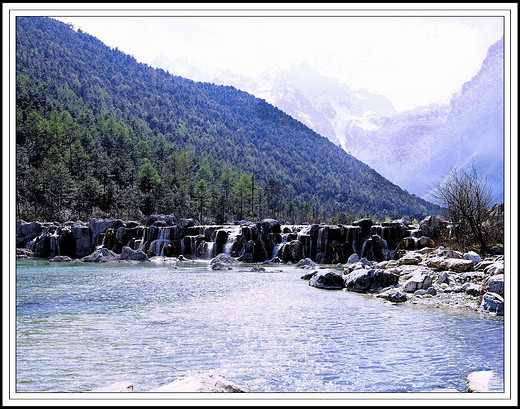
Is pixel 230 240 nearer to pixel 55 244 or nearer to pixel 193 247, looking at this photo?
pixel 193 247

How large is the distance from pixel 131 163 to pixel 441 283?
336 feet

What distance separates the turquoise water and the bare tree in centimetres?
957

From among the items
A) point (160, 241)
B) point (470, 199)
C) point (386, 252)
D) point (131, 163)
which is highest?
point (131, 163)

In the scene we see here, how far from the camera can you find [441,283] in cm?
1769

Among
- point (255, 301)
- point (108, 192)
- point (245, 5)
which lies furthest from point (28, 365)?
point (108, 192)

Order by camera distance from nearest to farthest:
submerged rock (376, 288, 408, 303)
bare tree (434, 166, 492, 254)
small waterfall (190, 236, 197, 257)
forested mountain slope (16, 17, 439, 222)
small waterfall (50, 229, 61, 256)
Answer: submerged rock (376, 288, 408, 303)
bare tree (434, 166, 492, 254)
small waterfall (190, 236, 197, 257)
small waterfall (50, 229, 61, 256)
forested mountain slope (16, 17, 439, 222)

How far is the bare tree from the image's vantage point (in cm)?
2302

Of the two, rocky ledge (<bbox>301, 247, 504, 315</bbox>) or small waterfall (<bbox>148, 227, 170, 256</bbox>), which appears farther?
small waterfall (<bbox>148, 227, 170, 256</bbox>)

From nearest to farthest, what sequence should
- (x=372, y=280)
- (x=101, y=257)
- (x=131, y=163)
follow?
(x=372, y=280)
(x=101, y=257)
(x=131, y=163)

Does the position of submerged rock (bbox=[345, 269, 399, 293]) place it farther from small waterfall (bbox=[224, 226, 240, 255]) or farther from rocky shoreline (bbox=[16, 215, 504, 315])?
small waterfall (bbox=[224, 226, 240, 255])

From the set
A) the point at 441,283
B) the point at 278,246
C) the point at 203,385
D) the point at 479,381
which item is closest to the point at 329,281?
the point at 441,283

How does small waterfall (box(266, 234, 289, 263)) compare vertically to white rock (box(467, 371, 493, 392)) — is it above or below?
below

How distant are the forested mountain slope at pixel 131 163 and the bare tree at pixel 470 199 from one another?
65295mm

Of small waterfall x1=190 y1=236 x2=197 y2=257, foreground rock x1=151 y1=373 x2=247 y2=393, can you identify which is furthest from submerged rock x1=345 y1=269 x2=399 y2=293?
small waterfall x1=190 y1=236 x2=197 y2=257
